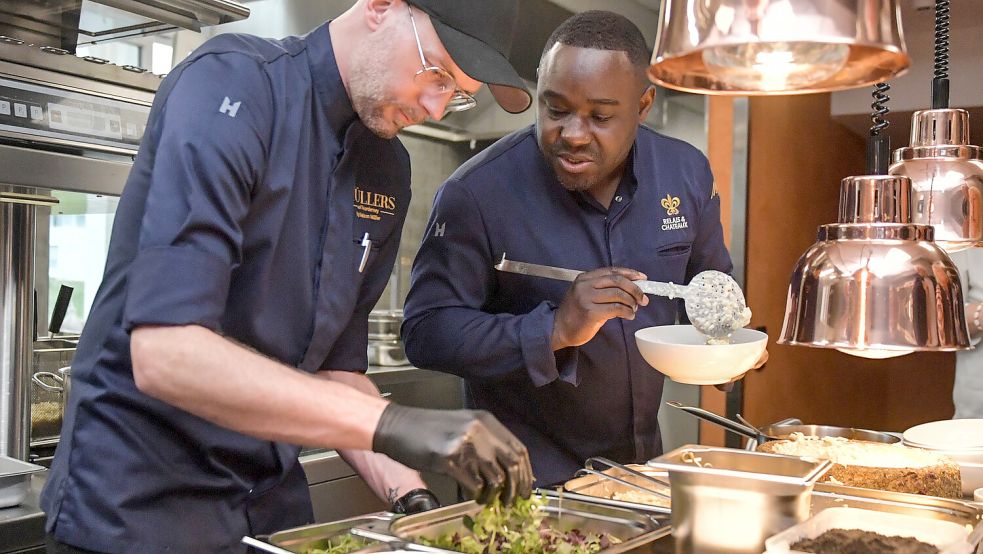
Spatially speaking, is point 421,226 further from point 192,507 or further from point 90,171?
point 192,507

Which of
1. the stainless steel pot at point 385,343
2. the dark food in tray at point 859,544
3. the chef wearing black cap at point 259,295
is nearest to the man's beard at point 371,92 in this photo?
the chef wearing black cap at point 259,295

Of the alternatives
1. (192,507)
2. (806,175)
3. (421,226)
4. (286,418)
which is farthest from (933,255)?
(806,175)

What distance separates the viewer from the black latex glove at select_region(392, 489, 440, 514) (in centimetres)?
167

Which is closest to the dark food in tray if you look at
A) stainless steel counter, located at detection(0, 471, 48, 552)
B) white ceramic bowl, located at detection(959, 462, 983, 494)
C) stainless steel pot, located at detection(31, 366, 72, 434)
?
white ceramic bowl, located at detection(959, 462, 983, 494)

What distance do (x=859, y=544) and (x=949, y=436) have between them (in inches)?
38.3

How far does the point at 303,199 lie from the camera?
1601mm

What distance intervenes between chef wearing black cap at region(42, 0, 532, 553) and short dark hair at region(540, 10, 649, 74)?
484 millimetres

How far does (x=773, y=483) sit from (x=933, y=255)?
405mm

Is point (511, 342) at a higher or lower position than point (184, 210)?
lower

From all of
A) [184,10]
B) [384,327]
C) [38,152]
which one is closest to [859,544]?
[38,152]

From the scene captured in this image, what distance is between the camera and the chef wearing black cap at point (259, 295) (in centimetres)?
129

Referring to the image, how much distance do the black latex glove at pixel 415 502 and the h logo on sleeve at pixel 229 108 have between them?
72 cm

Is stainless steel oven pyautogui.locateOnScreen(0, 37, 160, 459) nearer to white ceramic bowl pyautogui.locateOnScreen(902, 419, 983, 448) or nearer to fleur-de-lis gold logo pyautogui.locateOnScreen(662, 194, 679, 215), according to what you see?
fleur-de-lis gold logo pyautogui.locateOnScreen(662, 194, 679, 215)

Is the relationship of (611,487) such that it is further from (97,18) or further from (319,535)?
(97,18)
